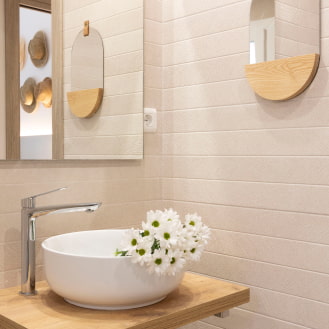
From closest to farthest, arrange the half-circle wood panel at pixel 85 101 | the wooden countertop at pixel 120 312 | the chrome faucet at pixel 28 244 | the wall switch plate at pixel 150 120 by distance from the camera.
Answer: the wooden countertop at pixel 120 312
the chrome faucet at pixel 28 244
the half-circle wood panel at pixel 85 101
the wall switch plate at pixel 150 120

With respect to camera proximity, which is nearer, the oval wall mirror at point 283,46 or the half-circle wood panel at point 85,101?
the oval wall mirror at point 283,46

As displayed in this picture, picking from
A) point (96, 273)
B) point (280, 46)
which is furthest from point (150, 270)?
point (280, 46)

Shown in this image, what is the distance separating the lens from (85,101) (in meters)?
1.74

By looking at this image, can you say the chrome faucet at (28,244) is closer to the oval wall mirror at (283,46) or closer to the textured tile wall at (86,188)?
the textured tile wall at (86,188)

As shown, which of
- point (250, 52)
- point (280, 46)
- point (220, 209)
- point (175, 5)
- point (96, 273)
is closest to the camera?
point (96, 273)

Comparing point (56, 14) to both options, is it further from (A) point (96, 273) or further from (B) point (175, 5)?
(A) point (96, 273)

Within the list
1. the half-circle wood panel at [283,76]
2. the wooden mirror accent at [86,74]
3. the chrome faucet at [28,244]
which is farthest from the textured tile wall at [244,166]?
the chrome faucet at [28,244]

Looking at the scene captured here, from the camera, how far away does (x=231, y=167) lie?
1751 mm

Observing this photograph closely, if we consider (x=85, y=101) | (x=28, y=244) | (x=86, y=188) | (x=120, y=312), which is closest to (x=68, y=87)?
(x=85, y=101)

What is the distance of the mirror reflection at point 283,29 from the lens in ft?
4.88

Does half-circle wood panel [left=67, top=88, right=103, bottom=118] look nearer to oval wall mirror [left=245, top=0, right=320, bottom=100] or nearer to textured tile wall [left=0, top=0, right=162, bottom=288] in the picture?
textured tile wall [left=0, top=0, right=162, bottom=288]

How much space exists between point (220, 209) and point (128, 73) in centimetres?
61

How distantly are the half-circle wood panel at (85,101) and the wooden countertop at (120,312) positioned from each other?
589 mm

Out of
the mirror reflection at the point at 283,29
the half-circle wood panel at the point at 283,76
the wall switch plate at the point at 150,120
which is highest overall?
the mirror reflection at the point at 283,29
